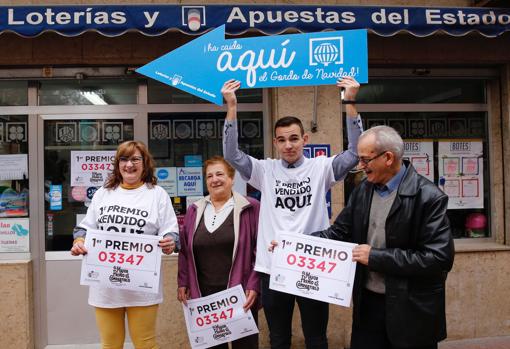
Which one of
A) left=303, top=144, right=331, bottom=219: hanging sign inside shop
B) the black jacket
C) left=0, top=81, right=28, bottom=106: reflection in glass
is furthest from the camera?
left=0, top=81, right=28, bottom=106: reflection in glass

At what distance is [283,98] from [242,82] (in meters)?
1.71

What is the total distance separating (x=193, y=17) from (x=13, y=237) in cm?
287

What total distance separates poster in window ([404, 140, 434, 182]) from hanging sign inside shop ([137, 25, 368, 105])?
2506mm

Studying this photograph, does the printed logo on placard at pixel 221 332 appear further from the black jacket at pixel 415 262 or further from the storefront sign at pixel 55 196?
the storefront sign at pixel 55 196

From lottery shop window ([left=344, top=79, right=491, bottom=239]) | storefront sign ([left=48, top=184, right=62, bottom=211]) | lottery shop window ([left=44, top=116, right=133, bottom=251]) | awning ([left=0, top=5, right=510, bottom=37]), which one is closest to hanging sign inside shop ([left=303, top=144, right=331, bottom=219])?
lottery shop window ([left=344, top=79, right=491, bottom=239])

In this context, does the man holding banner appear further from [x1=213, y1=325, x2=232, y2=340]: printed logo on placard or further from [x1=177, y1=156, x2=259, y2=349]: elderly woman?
[x1=213, y1=325, x2=232, y2=340]: printed logo on placard

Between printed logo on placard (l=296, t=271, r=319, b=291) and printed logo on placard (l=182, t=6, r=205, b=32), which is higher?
printed logo on placard (l=182, t=6, r=205, b=32)

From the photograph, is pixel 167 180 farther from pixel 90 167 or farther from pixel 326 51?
pixel 326 51

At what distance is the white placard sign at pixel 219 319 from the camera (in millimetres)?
3074

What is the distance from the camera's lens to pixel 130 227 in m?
3.06

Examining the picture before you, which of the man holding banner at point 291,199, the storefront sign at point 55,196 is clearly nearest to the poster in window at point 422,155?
the man holding banner at point 291,199

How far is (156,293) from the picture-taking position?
3.10m

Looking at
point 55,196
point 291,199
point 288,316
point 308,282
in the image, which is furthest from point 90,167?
point 308,282

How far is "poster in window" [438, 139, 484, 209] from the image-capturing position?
5.29 meters
